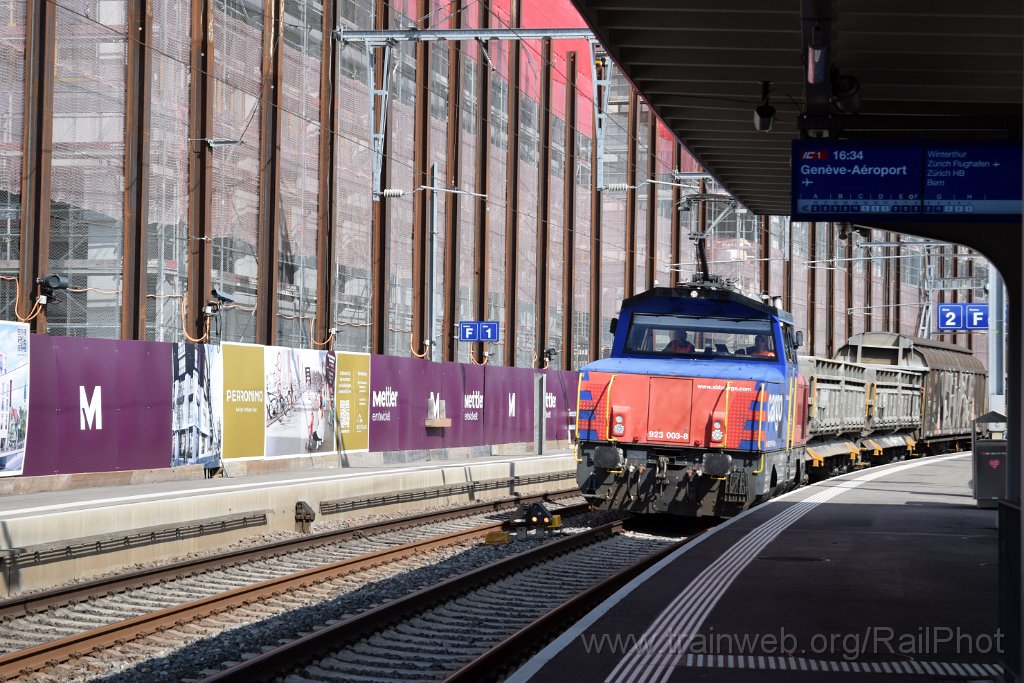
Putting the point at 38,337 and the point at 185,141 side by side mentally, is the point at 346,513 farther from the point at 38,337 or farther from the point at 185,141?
the point at 185,141

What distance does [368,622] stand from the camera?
440 inches

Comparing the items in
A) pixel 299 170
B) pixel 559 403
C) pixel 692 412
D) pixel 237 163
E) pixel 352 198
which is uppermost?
pixel 299 170

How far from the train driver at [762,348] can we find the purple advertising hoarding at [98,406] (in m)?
10.6

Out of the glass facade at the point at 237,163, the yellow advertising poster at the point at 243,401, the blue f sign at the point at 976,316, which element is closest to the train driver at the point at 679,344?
the yellow advertising poster at the point at 243,401

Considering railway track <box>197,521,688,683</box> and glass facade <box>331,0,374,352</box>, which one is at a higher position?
glass facade <box>331,0,374,352</box>

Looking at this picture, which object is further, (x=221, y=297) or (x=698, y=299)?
(x=221, y=297)

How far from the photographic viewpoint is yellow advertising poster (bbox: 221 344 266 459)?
25344 millimetres

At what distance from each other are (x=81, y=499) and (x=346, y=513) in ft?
15.2

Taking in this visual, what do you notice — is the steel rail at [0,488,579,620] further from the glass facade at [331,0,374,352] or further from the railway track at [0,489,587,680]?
the glass facade at [331,0,374,352]

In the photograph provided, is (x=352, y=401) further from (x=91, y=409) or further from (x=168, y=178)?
(x=91, y=409)

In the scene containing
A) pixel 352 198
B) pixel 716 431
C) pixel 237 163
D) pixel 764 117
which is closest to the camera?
pixel 764 117

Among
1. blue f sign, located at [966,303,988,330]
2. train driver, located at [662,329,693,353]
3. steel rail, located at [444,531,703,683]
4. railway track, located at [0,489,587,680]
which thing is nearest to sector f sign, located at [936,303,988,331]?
blue f sign, located at [966,303,988,330]

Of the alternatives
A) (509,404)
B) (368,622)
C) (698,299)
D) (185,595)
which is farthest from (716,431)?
(509,404)

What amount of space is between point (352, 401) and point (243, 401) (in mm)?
4941
